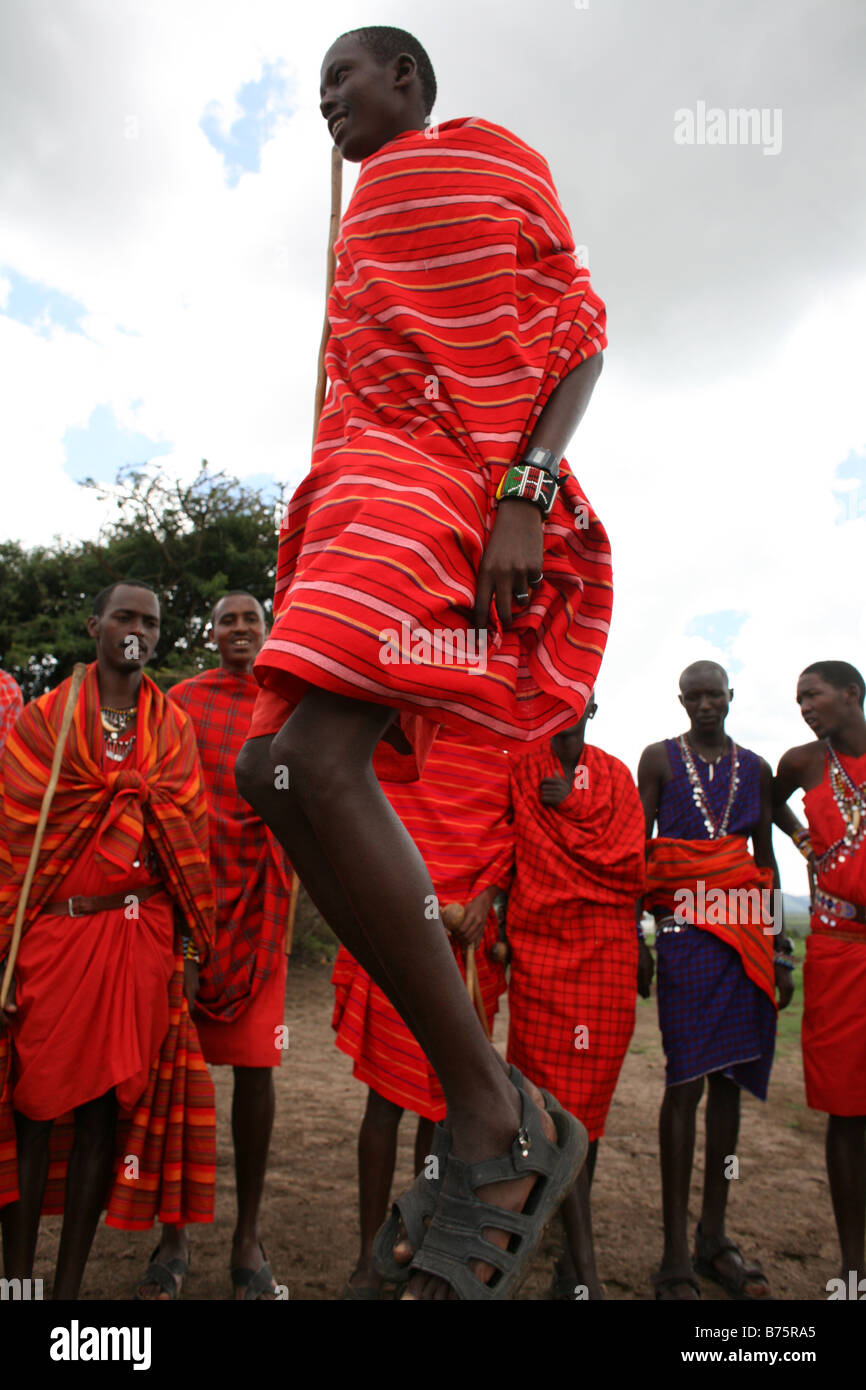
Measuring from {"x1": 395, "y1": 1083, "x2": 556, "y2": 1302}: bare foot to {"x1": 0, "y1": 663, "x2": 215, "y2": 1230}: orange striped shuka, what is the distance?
7.89 feet

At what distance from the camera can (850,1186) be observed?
411 centimetres

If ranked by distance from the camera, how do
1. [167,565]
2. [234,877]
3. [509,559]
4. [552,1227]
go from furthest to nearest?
[167,565], [234,877], [552,1227], [509,559]

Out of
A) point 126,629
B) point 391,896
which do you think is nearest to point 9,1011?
point 126,629

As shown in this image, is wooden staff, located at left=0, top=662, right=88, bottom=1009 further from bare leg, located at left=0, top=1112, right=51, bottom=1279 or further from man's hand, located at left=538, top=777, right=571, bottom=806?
man's hand, located at left=538, top=777, right=571, bottom=806

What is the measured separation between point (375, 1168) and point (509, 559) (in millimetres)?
3064

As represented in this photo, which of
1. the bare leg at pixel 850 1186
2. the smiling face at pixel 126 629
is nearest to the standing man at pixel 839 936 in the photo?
the bare leg at pixel 850 1186

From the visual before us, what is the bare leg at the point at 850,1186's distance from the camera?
4.10 meters

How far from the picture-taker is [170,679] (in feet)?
38.1

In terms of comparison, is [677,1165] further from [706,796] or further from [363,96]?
[363,96]

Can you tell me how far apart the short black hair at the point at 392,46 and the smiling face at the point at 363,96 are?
14 mm
